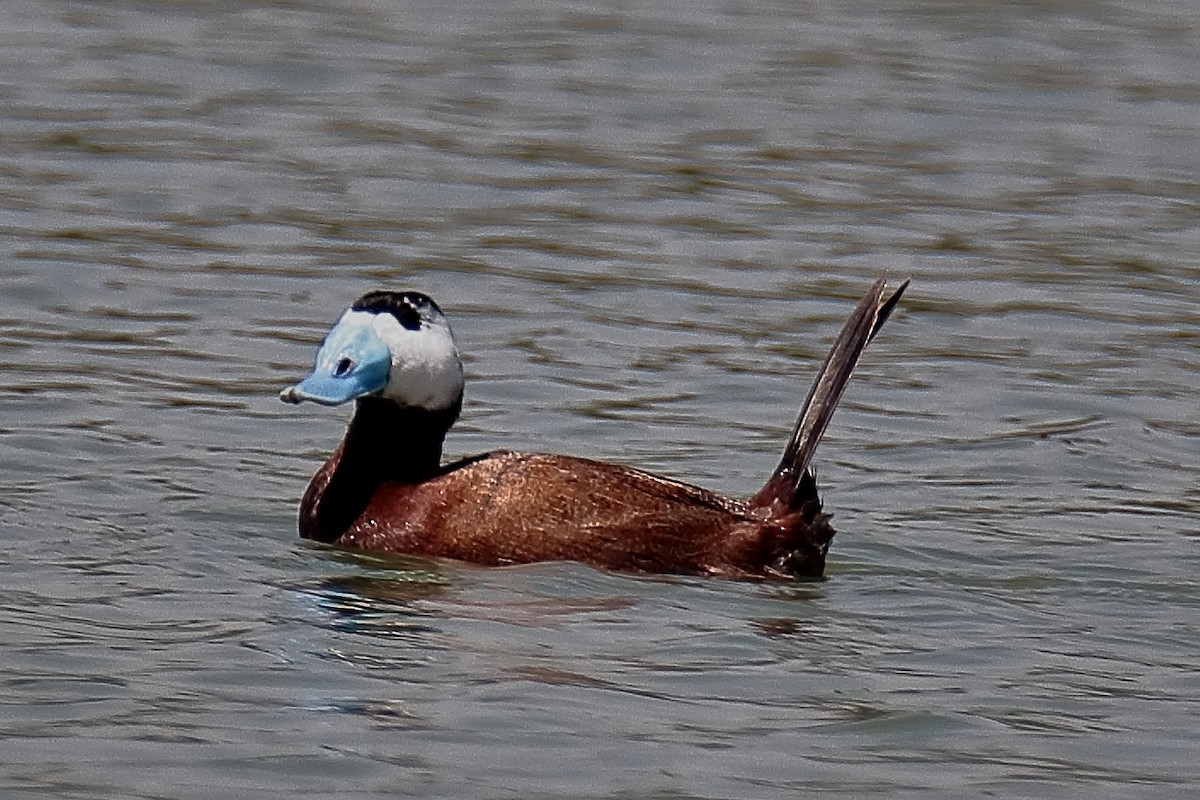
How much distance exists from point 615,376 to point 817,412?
2.52m

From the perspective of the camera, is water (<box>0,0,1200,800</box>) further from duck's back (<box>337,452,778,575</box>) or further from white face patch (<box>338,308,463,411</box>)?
white face patch (<box>338,308,463,411</box>)

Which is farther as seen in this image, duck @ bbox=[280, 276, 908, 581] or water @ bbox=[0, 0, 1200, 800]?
duck @ bbox=[280, 276, 908, 581]

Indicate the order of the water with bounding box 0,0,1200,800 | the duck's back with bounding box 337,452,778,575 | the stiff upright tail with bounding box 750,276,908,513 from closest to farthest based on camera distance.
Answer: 1. the water with bounding box 0,0,1200,800
2. the duck's back with bounding box 337,452,778,575
3. the stiff upright tail with bounding box 750,276,908,513

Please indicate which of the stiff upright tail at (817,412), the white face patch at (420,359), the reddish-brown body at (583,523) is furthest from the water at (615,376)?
the white face patch at (420,359)

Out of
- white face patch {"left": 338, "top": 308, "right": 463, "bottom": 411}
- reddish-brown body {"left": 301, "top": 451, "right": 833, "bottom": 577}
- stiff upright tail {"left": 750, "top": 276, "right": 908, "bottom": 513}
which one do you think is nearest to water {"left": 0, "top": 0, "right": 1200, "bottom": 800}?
reddish-brown body {"left": 301, "top": 451, "right": 833, "bottom": 577}

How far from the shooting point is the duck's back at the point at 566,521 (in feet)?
26.8

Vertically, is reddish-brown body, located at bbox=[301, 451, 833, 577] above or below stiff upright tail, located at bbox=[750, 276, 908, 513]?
below

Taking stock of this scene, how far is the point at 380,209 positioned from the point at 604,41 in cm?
391

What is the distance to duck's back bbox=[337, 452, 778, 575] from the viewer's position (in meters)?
8.16

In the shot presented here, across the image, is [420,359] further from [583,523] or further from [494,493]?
[583,523]

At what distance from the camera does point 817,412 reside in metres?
8.49

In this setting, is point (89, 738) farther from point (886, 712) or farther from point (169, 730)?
point (886, 712)

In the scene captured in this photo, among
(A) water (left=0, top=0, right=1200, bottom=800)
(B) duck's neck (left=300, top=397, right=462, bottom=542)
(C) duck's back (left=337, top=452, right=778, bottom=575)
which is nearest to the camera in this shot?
(A) water (left=0, top=0, right=1200, bottom=800)

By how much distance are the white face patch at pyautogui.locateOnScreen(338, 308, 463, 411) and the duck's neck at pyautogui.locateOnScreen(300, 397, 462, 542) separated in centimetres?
5
